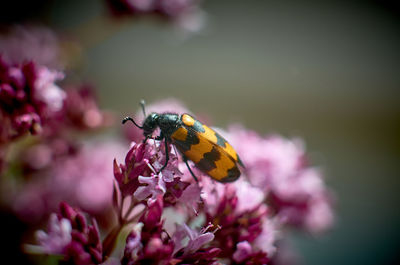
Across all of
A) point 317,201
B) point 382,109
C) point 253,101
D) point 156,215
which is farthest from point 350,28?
point 156,215

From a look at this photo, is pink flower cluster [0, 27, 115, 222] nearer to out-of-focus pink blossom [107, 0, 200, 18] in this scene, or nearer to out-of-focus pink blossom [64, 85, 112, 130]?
out-of-focus pink blossom [64, 85, 112, 130]

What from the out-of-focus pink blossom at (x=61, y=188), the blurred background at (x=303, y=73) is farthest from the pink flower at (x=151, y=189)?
the blurred background at (x=303, y=73)

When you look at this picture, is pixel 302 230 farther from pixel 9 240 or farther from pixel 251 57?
pixel 251 57

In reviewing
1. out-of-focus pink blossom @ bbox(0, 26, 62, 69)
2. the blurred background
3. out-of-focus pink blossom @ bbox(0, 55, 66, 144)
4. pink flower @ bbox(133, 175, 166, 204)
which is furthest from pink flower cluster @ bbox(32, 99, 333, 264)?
the blurred background

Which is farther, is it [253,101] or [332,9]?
[253,101]

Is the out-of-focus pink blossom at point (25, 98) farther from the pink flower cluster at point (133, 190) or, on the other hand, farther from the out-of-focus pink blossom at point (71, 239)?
the out-of-focus pink blossom at point (71, 239)
